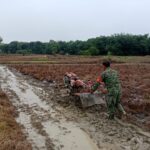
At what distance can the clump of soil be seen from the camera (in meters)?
5.93

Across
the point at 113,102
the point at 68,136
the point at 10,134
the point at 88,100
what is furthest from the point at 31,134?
the point at 88,100

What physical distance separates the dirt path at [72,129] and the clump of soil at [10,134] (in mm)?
213

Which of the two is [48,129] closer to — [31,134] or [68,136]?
[31,134]

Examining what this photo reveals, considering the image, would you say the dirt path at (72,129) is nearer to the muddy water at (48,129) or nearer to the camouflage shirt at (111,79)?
the muddy water at (48,129)

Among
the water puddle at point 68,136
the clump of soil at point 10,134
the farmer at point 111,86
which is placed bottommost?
the water puddle at point 68,136

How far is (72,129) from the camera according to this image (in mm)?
7777

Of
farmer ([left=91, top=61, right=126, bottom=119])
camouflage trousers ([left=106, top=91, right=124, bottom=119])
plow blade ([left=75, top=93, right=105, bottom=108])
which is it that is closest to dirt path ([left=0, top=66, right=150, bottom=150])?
plow blade ([left=75, top=93, right=105, bottom=108])

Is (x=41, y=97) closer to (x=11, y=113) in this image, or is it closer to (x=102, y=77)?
(x=11, y=113)

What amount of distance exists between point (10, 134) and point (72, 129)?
166cm

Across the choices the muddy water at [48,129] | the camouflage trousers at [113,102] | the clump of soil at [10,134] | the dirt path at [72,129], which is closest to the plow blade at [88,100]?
the dirt path at [72,129]

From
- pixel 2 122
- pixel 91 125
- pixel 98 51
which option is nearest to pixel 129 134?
pixel 91 125

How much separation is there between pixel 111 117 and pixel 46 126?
69.4 inches

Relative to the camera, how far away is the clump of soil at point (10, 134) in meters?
5.93

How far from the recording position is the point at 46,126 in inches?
314
